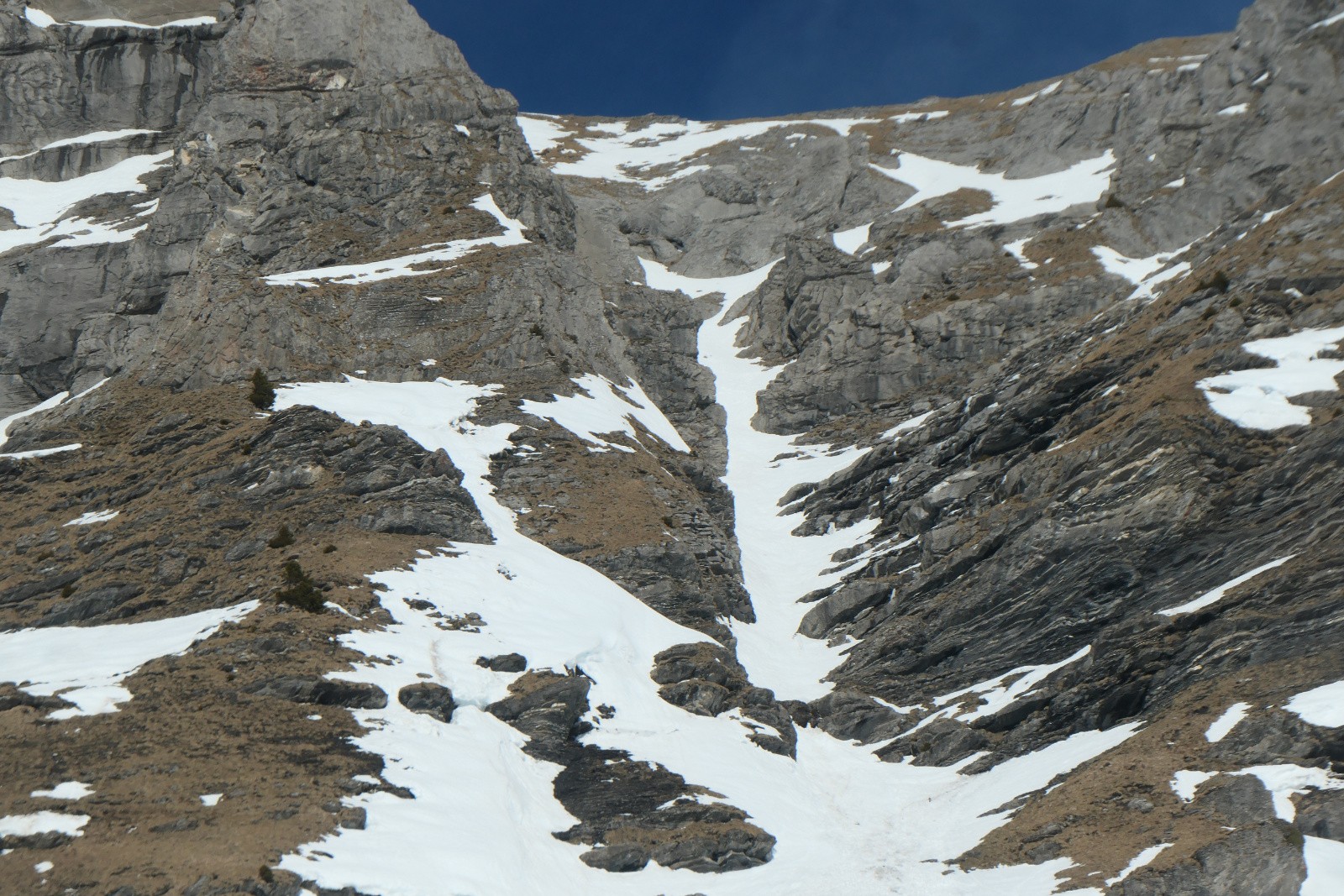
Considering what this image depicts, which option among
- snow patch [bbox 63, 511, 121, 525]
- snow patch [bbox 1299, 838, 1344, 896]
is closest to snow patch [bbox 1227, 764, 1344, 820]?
snow patch [bbox 1299, 838, 1344, 896]

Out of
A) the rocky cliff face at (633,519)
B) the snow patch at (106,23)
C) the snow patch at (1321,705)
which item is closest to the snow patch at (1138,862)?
the rocky cliff face at (633,519)

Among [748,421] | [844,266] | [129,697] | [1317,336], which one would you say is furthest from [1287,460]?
[844,266]

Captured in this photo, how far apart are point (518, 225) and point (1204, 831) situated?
56.4 m

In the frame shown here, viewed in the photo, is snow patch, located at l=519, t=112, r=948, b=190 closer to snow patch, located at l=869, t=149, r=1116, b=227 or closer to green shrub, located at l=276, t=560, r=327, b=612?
snow patch, located at l=869, t=149, r=1116, b=227

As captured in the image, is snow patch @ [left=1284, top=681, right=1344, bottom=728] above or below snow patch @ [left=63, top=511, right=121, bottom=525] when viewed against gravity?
above

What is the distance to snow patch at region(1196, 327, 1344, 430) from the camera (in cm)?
4712

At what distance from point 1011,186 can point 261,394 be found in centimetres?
7900

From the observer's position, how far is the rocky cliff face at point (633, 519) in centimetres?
3219

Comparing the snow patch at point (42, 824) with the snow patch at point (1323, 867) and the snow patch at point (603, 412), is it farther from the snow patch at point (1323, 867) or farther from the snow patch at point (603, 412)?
the snow patch at point (603, 412)

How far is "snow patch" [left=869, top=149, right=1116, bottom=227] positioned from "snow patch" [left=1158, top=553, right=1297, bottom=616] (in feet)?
207

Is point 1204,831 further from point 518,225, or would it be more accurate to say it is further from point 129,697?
point 518,225

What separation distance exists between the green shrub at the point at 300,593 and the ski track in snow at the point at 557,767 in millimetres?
1825

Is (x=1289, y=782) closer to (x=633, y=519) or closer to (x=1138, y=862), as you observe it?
(x=1138, y=862)

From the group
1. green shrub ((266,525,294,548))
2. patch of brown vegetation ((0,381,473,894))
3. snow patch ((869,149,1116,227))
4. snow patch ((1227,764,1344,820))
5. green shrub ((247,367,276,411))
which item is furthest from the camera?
snow patch ((869,149,1116,227))
